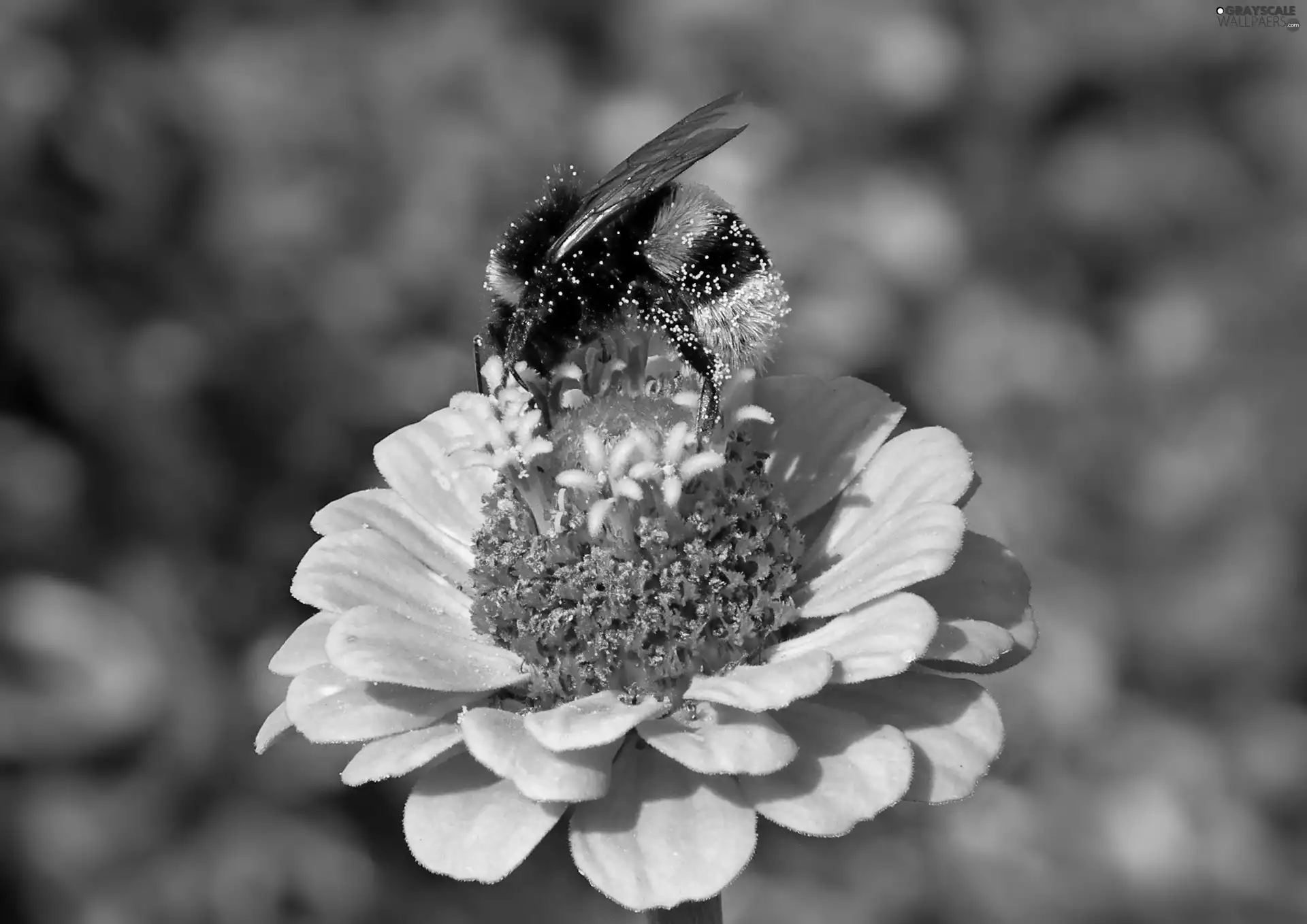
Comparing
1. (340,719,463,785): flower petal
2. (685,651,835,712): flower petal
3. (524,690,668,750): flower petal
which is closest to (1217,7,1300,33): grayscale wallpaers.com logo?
(685,651,835,712): flower petal

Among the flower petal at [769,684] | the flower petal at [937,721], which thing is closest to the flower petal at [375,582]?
the flower petal at [769,684]

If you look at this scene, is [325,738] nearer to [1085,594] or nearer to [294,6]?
[1085,594]

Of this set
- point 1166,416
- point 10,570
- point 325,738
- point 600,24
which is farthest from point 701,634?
point 600,24

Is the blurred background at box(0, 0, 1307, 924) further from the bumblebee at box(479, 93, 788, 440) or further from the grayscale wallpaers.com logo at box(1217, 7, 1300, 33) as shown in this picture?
the bumblebee at box(479, 93, 788, 440)

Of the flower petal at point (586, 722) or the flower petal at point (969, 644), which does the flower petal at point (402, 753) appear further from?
the flower petal at point (969, 644)

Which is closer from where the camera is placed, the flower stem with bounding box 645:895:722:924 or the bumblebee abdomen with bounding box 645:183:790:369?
the flower stem with bounding box 645:895:722:924
